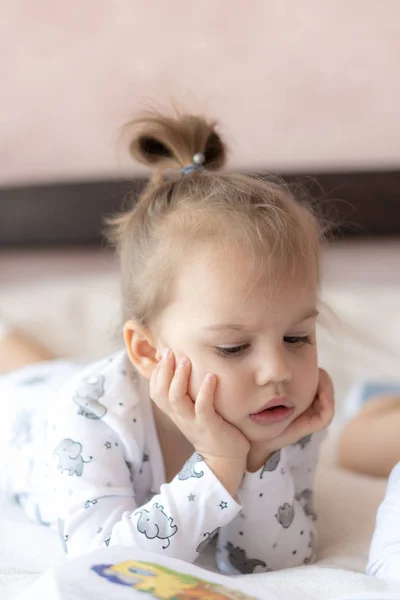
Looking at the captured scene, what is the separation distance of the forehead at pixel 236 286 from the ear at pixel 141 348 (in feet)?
0.29

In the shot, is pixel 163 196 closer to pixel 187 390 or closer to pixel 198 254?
pixel 198 254

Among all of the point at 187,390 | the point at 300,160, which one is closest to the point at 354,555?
the point at 187,390

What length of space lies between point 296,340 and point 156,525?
0.26 meters

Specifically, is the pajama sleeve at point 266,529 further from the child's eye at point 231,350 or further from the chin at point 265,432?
the child's eye at point 231,350

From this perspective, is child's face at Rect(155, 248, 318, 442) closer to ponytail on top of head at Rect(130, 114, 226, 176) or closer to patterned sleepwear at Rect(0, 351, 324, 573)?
patterned sleepwear at Rect(0, 351, 324, 573)

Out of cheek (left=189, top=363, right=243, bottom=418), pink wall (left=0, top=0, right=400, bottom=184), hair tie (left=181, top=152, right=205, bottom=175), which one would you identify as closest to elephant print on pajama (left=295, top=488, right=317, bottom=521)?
cheek (left=189, top=363, right=243, bottom=418)

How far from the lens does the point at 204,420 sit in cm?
89

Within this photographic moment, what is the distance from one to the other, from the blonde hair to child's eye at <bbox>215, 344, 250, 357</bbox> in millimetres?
80

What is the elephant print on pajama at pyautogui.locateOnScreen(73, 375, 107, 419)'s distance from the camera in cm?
101

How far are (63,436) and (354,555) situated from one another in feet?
1.28

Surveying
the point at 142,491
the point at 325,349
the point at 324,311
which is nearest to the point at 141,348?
the point at 142,491

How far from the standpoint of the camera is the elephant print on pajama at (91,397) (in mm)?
1014

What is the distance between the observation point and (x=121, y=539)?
0.88m

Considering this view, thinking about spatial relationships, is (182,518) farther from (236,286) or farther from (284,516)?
(236,286)
